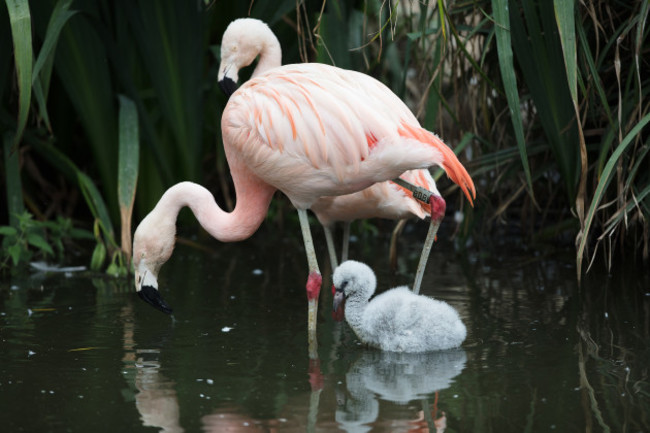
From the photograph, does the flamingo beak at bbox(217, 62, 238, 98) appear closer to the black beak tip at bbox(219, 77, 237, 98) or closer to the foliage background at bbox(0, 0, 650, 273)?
the black beak tip at bbox(219, 77, 237, 98)

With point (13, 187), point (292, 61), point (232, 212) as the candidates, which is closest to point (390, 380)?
point (232, 212)

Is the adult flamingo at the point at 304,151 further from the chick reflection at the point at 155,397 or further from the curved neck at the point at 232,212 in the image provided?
the chick reflection at the point at 155,397

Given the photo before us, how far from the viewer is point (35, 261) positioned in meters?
5.93

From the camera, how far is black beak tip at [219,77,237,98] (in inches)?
199

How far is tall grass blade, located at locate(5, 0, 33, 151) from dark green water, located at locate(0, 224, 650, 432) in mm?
1023

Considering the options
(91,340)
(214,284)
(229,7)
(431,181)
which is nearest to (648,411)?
(431,181)

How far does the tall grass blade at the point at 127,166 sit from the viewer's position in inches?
205

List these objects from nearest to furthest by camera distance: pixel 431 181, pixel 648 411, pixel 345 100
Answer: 1. pixel 648 411
2. pixel 345 100
3. pixel 431 181

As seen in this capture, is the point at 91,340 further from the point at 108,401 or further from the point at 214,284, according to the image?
the point at 214,284

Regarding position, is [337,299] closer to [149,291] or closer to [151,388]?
[149,291]

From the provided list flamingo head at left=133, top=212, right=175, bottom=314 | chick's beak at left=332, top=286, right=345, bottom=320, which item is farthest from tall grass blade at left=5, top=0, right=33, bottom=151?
chick's beak at left=332, top=286, right=345, bottom=320

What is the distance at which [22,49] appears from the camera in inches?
166

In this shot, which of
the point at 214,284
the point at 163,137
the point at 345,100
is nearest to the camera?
the point at 345,100

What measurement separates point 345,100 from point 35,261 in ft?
8.84
